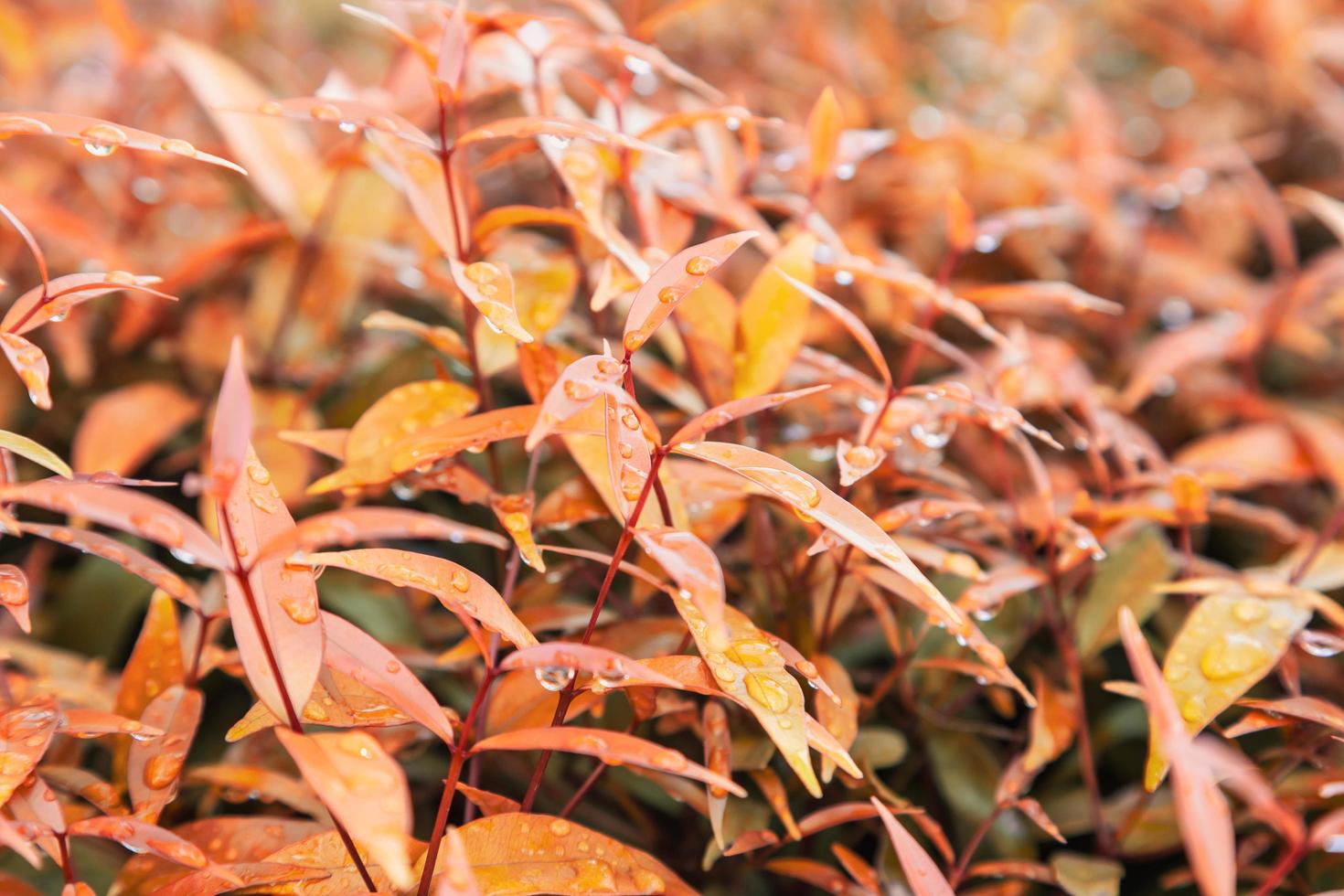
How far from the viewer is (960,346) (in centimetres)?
108

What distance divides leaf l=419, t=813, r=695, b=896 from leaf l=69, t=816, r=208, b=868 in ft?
0.37

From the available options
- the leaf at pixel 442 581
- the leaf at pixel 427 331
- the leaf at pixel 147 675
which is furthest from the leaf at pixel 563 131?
the leaf at pixel 147 675

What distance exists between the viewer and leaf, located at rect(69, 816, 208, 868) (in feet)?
1.44

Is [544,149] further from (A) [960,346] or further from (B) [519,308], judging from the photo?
(A) [960,346]

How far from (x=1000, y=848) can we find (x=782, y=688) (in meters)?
0.33

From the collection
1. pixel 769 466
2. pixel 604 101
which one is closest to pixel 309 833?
pixel 769 466

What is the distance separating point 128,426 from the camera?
83 centimetres

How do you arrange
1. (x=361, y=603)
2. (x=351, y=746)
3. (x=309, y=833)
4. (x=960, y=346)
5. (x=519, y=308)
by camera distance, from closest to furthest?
1. (x=351, y=746)
2. (x=309, y=833)
3. (x=519, y=308)
4. (x=361, y=603)
5. (x=960, y=346)

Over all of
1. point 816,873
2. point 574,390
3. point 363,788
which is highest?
point 574,390

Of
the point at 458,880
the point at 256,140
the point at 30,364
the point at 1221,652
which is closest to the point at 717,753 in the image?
the point at 458,880

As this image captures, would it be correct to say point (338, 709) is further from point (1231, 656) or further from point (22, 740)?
point (1231, 656)

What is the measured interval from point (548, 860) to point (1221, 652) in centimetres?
→ 39

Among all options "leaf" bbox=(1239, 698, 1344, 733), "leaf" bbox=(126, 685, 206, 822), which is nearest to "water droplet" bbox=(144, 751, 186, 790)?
"leaf" bbox=(126, 685, 206, 822)

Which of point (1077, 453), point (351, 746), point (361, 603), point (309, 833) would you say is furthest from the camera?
point (1077, 453)
